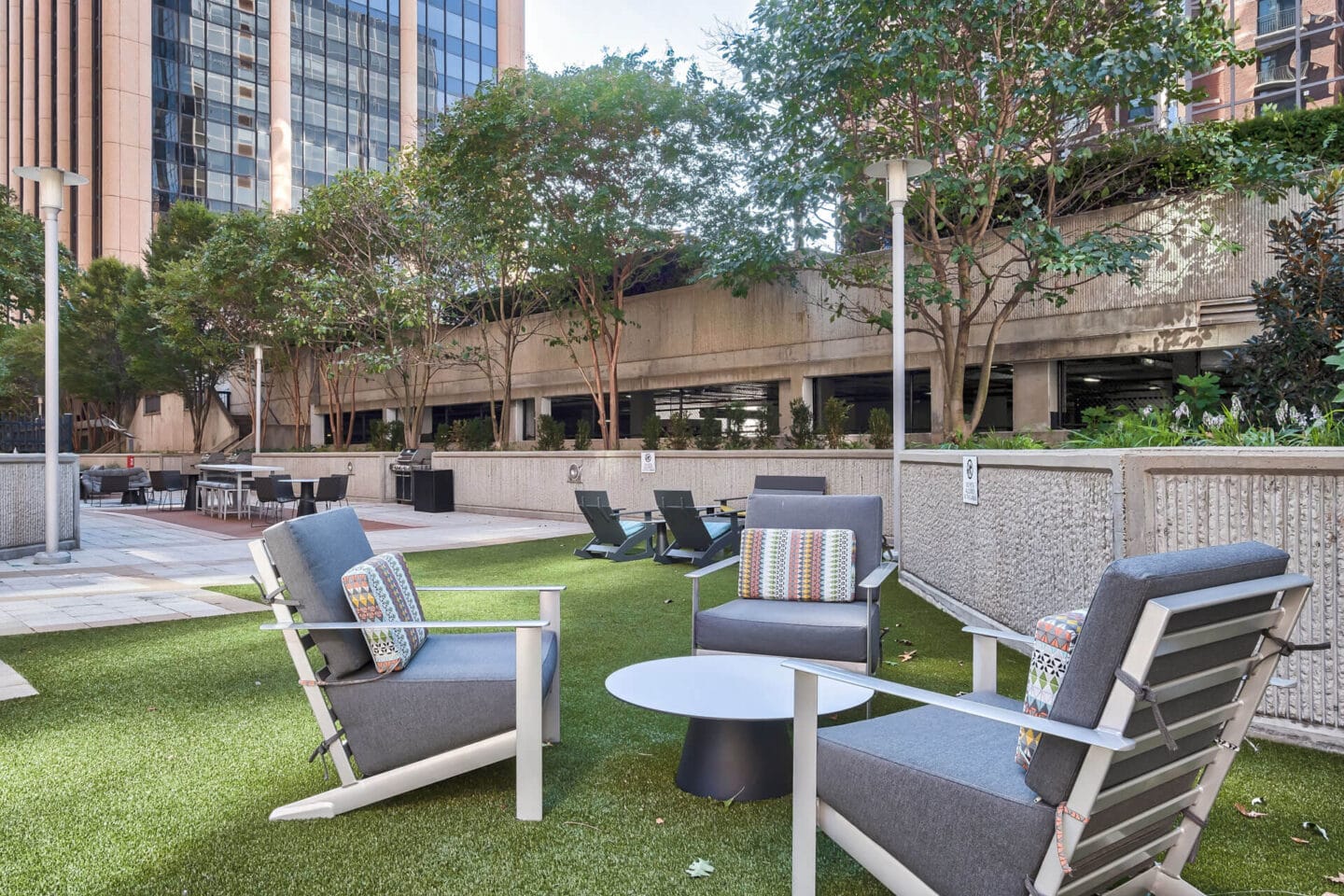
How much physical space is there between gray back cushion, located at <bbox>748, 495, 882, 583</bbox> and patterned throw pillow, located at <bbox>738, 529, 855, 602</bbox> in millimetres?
131

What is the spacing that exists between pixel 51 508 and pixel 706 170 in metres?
12.2

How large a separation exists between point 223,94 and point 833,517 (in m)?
59.6

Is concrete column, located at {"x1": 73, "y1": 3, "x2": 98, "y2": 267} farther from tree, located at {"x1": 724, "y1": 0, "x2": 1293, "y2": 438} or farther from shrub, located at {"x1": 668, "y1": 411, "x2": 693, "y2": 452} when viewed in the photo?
tree, located at {"x1": 724, "y1": 0, "x2": 1293, "y2": 438}

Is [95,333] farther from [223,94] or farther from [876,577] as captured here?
[876,577]

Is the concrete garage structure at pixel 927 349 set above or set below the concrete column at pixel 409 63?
below

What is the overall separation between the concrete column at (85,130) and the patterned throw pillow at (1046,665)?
6286 centimetres

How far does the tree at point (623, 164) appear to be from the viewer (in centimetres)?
1619

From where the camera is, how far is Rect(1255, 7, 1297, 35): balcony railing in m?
36.0

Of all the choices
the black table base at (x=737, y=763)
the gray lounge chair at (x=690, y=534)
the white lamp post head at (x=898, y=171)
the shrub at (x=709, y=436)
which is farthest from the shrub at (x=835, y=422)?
the black table base at (x=737, y=763)

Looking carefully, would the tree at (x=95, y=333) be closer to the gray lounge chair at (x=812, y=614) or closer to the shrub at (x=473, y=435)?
the shrub at (x=473, y=435)

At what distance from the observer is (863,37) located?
1088 cm

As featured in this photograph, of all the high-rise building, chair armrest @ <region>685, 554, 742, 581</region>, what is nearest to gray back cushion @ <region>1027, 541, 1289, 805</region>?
chair armrest @ <region>685, 554, 742, 581</region>

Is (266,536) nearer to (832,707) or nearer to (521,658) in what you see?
(521,658)

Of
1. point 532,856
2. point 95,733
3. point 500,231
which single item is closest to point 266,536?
point 532,856
